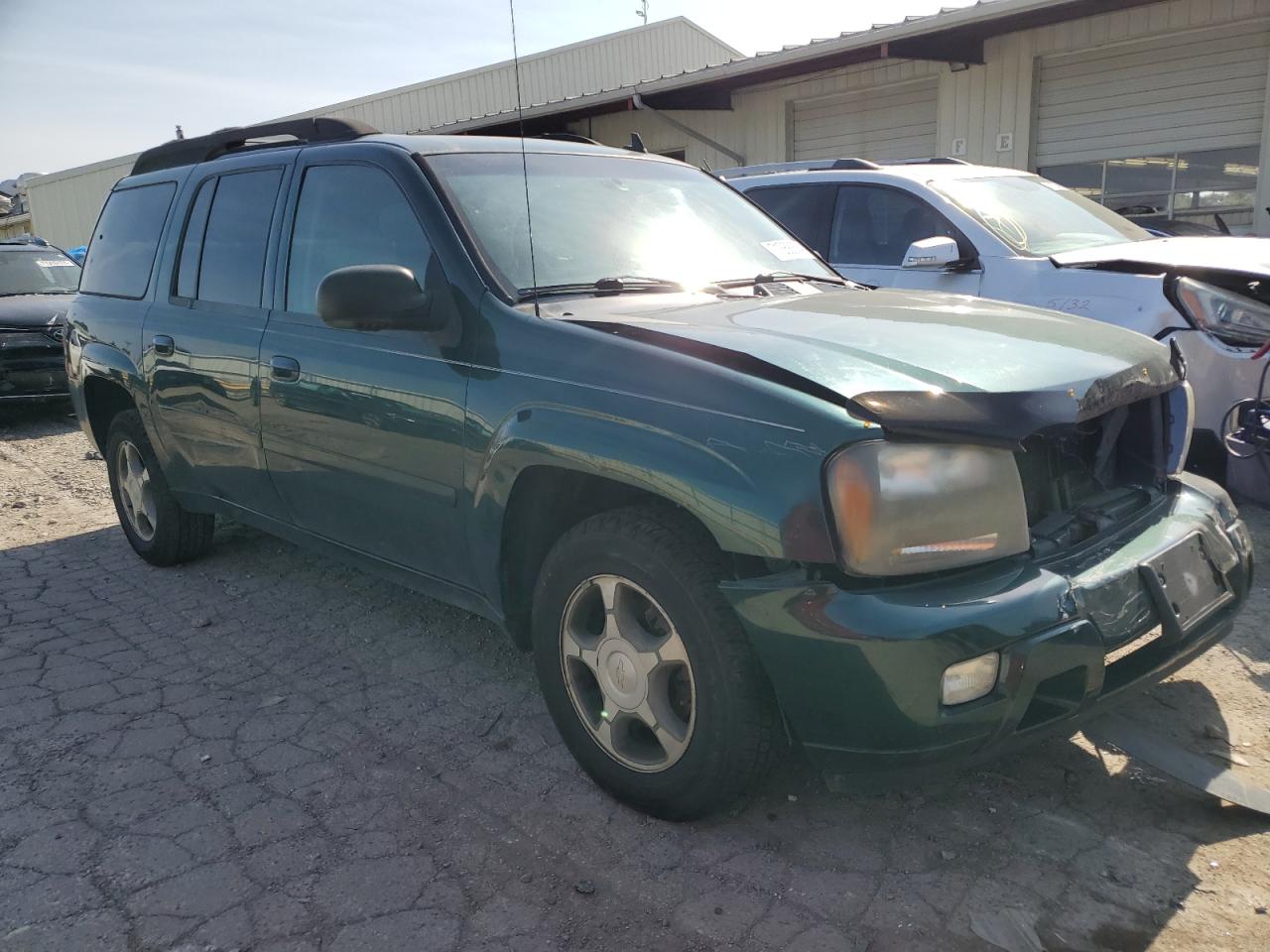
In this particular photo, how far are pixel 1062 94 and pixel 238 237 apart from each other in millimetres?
9520

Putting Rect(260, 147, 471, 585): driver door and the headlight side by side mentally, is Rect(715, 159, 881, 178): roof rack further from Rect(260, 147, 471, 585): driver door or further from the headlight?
the headlight

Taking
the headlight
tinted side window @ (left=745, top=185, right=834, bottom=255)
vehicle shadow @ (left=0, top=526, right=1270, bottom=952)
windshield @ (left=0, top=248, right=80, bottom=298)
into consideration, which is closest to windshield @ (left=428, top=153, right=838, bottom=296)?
vehicle shadow @ (left=0, top=526, right=1270, bottom=952)

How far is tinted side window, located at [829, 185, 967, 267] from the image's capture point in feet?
19.7

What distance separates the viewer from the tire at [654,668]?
2.36 meters

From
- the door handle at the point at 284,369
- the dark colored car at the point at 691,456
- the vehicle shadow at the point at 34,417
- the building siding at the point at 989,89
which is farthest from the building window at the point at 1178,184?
the vehicle shadow at the point at 34,417

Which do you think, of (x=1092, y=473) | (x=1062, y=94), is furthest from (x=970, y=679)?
(x=1062, y=94)

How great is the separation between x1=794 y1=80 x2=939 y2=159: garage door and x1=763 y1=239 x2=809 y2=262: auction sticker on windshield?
8771 mm

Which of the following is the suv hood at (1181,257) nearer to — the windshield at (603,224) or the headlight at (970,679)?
the windshield at (603,224)

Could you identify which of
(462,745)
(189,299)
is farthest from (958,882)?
(189,299)

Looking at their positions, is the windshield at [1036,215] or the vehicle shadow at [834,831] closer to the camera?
the vehicle shadow at [834,831]

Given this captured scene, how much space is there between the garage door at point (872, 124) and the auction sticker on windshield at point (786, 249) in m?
A: 8.77

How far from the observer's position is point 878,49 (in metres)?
10.9

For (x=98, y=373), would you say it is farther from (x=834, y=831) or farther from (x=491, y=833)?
(x=834, y=831)

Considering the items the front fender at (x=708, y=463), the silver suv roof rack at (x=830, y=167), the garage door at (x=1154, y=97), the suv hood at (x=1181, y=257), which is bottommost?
the front fender at (x=708, y=463)
